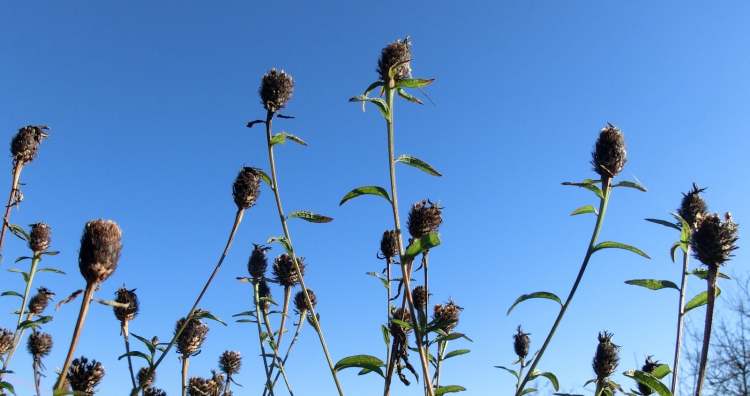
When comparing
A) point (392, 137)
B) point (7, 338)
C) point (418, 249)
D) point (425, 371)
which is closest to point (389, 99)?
point (392, 137)

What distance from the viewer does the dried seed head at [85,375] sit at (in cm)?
281

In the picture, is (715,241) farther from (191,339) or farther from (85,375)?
(191,339)

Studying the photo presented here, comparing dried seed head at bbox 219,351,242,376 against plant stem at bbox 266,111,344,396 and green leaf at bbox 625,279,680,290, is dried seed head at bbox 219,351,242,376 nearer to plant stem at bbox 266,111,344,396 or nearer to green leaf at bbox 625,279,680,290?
plant stem at bbox 266,111,344,396

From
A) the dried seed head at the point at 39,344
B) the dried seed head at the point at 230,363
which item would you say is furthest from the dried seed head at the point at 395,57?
the dried seed head at the point at 39,344

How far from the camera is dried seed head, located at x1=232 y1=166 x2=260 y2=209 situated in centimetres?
384

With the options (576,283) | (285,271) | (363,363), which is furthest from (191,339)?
(576,283)

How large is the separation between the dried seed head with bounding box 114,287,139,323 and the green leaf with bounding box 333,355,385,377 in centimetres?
167

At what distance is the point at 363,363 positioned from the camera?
112 inches

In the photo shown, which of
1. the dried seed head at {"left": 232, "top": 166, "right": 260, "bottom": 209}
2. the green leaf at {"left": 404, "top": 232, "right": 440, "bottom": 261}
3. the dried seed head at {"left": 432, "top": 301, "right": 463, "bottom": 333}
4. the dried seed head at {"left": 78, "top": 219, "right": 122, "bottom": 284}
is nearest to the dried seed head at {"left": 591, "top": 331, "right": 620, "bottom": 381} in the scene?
the dried seed head at {"left": 432, "top": 301, "right": 463, "bottom": 333}

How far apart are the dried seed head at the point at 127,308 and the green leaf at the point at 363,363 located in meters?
1.67

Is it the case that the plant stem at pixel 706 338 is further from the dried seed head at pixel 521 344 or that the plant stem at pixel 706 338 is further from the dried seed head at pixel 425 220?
the dried seed head at pixel 521 344

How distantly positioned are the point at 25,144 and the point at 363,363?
3680 millimetres

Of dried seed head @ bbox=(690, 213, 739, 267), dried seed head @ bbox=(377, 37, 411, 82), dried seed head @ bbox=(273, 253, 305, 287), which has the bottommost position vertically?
dried seed head @ bbox=(690, 213, 739, 267)

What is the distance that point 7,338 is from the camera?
5.13 meters
